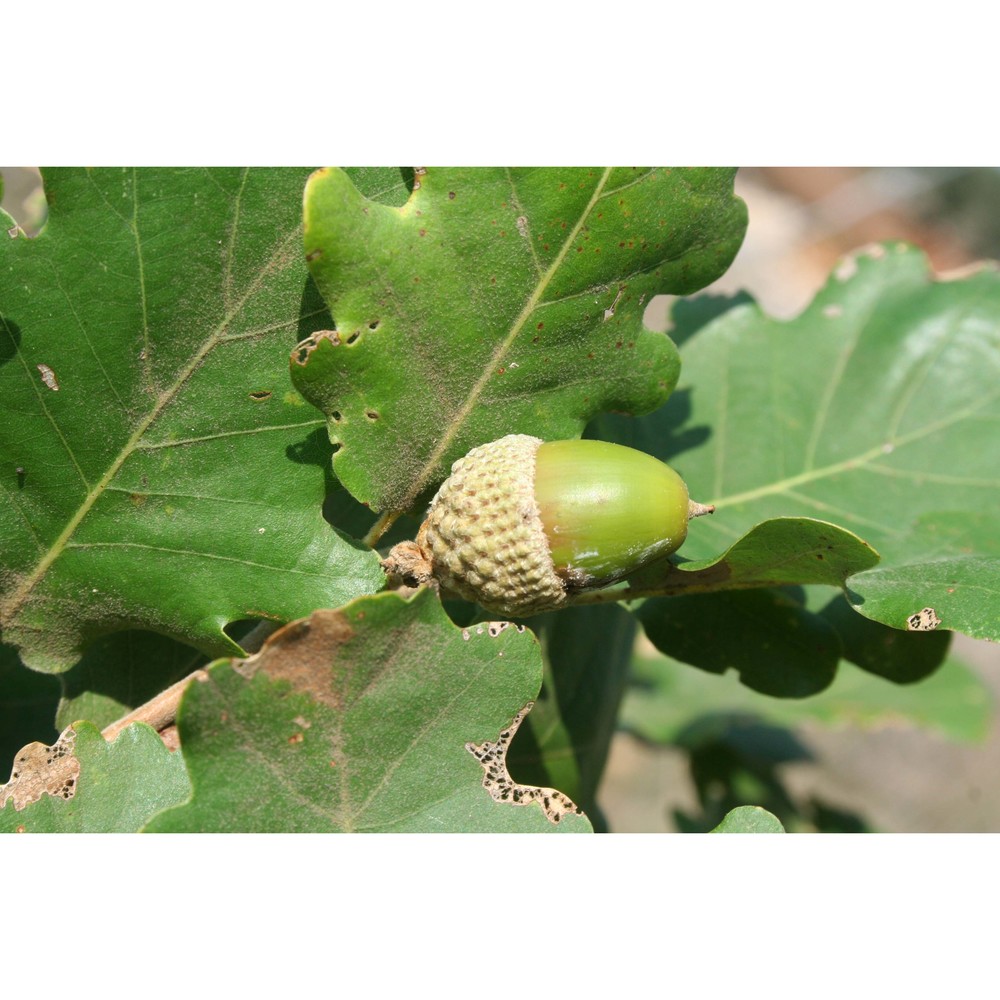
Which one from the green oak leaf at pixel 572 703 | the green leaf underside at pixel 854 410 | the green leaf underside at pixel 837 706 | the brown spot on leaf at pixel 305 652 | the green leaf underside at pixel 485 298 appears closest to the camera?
the brown spot on leaf at pixel 305 652

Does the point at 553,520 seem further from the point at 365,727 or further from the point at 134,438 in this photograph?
the point at 134,438

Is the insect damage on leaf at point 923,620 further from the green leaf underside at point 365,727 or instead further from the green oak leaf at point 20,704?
the green oak leaf at point 20,704

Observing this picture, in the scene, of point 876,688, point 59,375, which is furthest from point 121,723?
point 876,688

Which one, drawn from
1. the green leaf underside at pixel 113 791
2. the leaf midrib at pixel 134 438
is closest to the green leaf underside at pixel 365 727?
the green leaf underside at pixel 113 791

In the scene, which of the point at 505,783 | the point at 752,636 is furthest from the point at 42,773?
the point at 752,636

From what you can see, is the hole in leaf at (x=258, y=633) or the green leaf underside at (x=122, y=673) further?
the green leaf underside at (x=122, y=673)

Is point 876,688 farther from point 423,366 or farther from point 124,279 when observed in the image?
point 124,279

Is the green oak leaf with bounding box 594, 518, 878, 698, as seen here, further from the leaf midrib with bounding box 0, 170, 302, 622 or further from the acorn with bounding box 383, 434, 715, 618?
the leaf midrib with bounding box 0, 170, 302, 622
